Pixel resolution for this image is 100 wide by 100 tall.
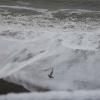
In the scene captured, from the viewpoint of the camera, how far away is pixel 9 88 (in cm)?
296

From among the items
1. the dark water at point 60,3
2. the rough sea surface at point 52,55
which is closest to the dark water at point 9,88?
the rough sea surface at point 52,55

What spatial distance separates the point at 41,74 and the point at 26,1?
5.72m

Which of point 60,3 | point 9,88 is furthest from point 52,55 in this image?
point 60,3

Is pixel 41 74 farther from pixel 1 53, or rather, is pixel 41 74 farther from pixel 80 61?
pixel 1 53

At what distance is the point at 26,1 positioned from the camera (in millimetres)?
8555

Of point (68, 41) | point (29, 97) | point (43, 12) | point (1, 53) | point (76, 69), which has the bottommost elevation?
point (29, 97)

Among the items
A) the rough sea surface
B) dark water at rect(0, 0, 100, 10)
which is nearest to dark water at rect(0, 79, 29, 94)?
the rough sea surface

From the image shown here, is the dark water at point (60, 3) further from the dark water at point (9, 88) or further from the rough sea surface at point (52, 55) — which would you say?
the dark water at point (9, 88)

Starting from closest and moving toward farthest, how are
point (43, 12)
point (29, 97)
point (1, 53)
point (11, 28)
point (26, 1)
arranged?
point (29, 97) < point (1, 53) < point (11, 28) < point (43, 12) < point (26, 1)

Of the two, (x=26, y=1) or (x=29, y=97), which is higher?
(x=26, y=1)

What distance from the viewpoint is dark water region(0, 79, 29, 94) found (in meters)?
2.91

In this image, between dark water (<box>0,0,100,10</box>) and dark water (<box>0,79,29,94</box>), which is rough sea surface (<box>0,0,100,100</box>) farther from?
dark water (<box>0,0,100,10</box>)

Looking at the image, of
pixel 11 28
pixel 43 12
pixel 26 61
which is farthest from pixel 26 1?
pixel 26 61

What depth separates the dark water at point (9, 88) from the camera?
291 centimetres
